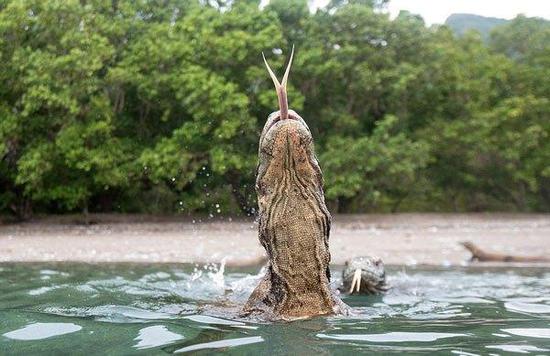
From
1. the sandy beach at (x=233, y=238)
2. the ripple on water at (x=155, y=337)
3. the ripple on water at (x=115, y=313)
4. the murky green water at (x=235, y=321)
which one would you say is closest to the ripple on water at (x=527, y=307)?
the murky green water at (x=235, y=321)

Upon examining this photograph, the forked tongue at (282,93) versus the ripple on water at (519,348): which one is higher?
the forked tongue at (282,93)

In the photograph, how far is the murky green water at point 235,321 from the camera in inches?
147

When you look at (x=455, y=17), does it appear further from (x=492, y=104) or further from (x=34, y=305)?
(x=34, y=305)

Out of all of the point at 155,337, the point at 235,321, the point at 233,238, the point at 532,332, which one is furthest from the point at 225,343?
the point at 233,238

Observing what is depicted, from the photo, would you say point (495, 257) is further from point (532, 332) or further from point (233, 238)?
point (532, 332)

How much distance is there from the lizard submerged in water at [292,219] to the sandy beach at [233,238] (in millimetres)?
6690

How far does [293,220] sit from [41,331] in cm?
169

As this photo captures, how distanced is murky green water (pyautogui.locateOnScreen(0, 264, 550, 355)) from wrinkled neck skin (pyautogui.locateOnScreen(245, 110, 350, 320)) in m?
0.24

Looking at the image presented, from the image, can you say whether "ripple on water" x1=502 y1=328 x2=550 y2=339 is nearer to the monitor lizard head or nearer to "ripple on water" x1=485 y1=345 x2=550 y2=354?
"ripple on water" x1=485 y1=345 x2=550 y2=354

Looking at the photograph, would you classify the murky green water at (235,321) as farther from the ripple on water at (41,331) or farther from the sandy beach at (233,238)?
the sandy beach at (233,238)

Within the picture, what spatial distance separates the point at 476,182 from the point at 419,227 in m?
9.52

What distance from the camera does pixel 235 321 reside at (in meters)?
4.72

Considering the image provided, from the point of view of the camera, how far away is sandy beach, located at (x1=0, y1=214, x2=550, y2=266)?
13844mm

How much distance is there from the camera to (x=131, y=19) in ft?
Answer: 81.4
